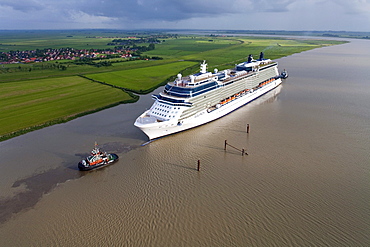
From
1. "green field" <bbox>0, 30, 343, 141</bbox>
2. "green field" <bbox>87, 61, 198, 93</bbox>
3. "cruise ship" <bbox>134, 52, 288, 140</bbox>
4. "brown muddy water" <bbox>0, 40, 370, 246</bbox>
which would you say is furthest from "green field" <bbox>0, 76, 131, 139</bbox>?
"cruise ship" <bbox>134, 52, 288, 140</bbox>

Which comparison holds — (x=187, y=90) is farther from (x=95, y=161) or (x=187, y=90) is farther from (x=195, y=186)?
(x=195, y=186)

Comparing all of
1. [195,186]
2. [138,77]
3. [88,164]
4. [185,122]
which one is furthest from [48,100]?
[195,186]

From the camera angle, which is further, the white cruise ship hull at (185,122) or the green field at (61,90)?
the green field at (61,90)

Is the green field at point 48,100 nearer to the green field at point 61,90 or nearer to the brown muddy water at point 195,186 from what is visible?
the green field at point 61,90

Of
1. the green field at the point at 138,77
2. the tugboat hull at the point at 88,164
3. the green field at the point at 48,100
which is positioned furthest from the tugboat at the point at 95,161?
the green field at the point at 138,77

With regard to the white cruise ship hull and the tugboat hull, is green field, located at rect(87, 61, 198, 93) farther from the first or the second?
the tugboat hull

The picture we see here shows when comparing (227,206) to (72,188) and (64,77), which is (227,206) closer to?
(72,188)

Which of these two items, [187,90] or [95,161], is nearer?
[95,161]

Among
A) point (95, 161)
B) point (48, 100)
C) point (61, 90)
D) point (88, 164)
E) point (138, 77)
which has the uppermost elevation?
point (138, 77)
